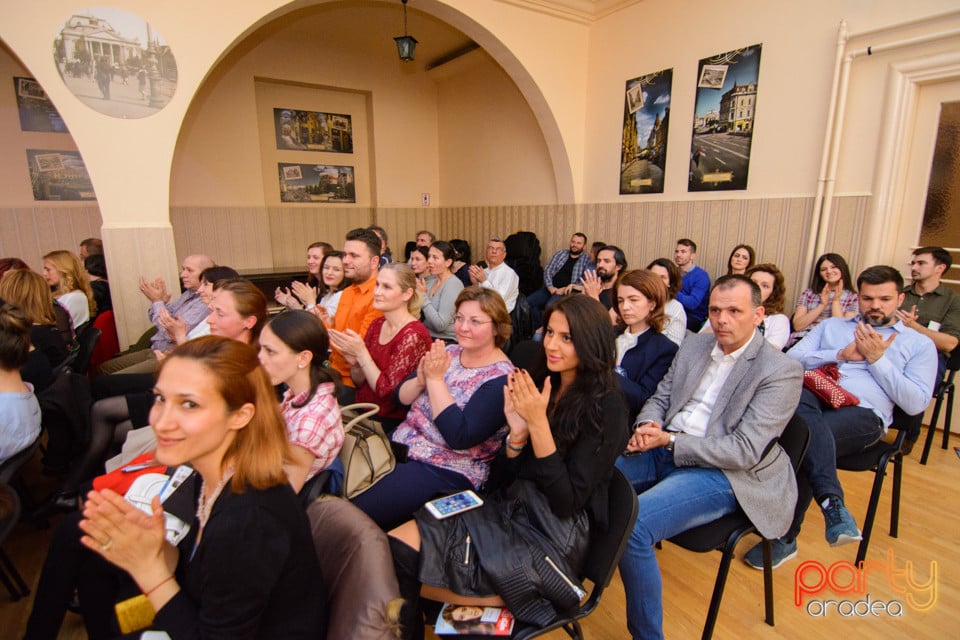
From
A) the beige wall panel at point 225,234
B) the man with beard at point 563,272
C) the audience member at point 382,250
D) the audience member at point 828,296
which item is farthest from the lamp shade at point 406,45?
the audience member at point 828,296

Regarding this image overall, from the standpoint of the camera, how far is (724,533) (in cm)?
175

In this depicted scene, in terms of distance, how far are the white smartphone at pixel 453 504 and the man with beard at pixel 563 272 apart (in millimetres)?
3862

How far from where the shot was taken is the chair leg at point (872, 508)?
86.7 inches

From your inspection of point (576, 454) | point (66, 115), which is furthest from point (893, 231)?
point (66, 115)

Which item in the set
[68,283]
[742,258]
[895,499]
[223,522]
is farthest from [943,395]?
[68,283]

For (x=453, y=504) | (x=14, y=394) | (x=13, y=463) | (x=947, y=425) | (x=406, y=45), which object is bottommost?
(x=947, y=425)

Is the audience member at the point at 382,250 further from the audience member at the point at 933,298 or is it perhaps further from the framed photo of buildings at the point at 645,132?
the audience member at the point at 933,298

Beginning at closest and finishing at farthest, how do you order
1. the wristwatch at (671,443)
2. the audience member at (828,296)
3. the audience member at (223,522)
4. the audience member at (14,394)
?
the audience member at (223,522)
the wristwatch at (671,443)
the audience member at (14,394)
the audience member at (828,296)

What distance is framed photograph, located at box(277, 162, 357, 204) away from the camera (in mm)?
7148

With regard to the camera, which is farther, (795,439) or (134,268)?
(134,268)

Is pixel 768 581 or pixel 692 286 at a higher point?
pixel 692 286

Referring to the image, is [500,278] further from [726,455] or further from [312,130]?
[312,130]

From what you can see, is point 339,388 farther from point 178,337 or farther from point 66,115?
point 66,115

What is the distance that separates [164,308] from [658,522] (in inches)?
127
